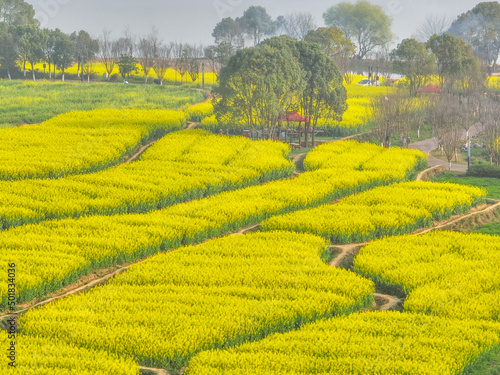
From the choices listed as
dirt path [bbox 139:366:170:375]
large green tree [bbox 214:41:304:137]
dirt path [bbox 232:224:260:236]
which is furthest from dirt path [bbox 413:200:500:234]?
large green tree [bbox 214:41:304:137]

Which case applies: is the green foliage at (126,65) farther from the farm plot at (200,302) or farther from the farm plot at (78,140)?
the farm plot at (200,302)

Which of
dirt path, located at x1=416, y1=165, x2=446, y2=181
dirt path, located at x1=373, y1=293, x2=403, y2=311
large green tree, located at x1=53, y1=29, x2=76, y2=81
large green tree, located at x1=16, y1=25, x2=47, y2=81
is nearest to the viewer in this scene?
dirt path, located at x1=373, y1=293, x2=403, y2=311

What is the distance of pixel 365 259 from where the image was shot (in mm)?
22984

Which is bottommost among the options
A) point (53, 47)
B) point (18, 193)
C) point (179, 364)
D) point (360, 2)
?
point (179, 364)

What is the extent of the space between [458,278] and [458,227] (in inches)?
341

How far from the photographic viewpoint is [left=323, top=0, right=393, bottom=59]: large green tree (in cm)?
12912

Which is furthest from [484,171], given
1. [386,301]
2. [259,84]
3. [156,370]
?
[156,370]

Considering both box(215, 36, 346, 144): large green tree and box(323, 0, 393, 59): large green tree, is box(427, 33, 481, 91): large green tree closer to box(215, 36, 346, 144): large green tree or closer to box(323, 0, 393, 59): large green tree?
box(215, 36, 346, 144): large green tree

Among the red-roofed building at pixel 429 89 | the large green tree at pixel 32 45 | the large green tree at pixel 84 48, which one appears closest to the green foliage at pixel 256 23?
the large green tree at pixel 84 48

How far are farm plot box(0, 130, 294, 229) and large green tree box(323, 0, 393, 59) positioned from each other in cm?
8902

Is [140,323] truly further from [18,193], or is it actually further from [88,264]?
[18,193]

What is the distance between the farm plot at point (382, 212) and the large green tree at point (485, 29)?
85.1m

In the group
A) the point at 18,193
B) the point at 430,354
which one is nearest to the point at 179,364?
the point at 430,354

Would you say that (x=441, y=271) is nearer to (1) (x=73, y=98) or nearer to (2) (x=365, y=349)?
(2) (x=365, y=349)
